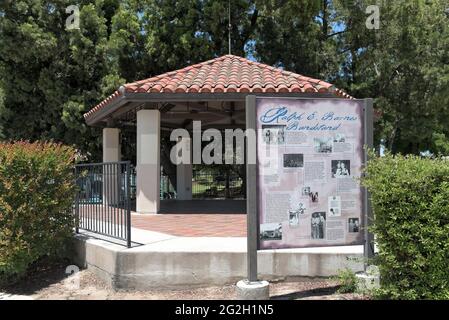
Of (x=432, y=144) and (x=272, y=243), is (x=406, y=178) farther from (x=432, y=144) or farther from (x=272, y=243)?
(x=432, y=144)

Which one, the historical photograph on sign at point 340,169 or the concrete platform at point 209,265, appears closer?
the historical photograph on sign at point 340,169

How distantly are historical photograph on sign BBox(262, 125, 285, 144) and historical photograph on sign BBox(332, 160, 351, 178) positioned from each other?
2.26 ft

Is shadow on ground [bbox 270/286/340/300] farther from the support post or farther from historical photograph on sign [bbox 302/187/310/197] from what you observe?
historical photograph on sign [bbox 302/187/310/197]

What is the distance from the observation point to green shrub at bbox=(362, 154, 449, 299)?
4.52 metres

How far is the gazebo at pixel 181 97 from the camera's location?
9.94m

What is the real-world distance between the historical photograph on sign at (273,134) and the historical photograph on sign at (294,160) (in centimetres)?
18

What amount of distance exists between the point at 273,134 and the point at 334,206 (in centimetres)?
110

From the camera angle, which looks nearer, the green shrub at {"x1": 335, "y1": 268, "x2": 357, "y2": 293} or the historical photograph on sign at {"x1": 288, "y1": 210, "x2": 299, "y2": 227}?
the historical photograph on sign at {"x1": 288, "y1": 210, "x2": 299, "y2": 227}

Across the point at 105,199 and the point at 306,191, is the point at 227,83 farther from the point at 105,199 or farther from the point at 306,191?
the point at 306,191

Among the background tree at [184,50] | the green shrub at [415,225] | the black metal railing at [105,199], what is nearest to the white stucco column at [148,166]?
the black metal railing at [105,199]

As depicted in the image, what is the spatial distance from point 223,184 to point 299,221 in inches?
492

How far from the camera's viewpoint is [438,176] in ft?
14.9

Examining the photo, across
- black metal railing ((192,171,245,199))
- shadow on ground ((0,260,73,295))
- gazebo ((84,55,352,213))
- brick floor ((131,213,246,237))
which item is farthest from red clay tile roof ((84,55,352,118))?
black metal railing ((192,171,245,199))

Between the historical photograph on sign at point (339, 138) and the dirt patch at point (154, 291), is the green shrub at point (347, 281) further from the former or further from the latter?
the historical photograph on sign at point (339, 138)
